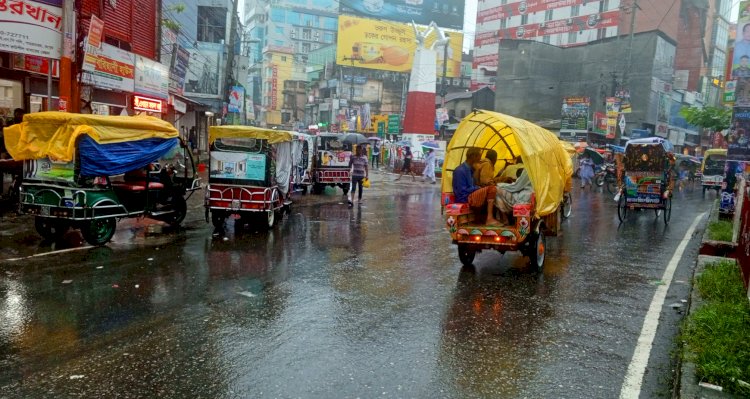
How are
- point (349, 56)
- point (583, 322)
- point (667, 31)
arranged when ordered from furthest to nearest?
point (349, 56)
point (667, 31)
point (583, 322)

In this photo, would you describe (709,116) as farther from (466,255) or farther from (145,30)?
(145,30)

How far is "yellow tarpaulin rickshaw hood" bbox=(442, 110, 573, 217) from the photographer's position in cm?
823

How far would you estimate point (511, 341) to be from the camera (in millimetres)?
5398

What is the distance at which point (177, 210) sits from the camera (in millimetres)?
11680

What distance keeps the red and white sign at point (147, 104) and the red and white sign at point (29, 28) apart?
585 centimetres

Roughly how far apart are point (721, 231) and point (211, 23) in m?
40.7

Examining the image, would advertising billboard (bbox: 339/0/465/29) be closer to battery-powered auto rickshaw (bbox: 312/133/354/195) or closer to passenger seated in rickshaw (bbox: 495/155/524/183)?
battery-powered auto rickshaw (bbox: 312/133/354/195)

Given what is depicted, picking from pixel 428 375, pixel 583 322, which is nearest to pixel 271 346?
pixel 428 375

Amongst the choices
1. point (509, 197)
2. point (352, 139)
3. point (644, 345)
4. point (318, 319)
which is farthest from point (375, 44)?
point (644, 345)

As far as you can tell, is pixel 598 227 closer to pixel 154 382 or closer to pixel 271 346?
pixel 271 346

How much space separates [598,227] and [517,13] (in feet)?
196

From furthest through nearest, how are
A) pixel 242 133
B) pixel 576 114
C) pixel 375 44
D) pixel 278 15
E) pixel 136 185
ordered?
1. pixel 278 15
2. pixel 375 44
3. pixel 576 114
4. pixel 242 133
5. pixel 136 185

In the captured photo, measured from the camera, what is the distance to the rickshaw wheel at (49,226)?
9453 millimetres

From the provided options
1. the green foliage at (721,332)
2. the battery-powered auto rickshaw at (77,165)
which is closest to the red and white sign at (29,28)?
the battery-powered auto rickshaw at (77,165)
